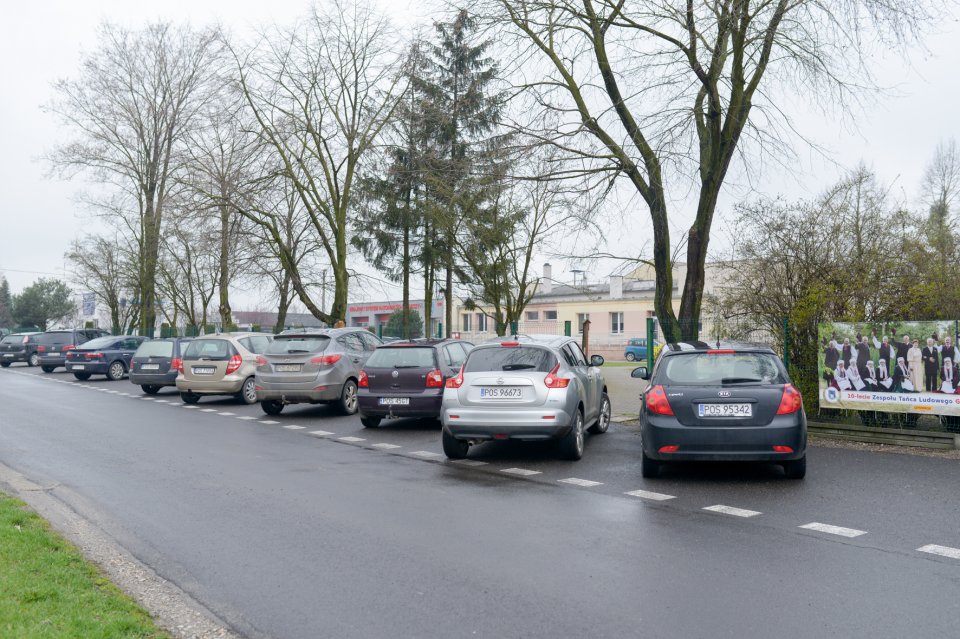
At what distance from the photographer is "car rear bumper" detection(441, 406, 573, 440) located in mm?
9859

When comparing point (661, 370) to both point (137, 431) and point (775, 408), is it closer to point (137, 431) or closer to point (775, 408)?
point (775, 408)

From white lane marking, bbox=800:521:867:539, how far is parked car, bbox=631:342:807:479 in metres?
1.57

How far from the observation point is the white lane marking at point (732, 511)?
7230 millimetres

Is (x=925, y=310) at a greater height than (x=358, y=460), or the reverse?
(x=925, y=310)

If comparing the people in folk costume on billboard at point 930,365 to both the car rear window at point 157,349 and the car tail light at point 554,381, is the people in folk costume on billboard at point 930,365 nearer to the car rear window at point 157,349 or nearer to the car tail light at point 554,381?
the car tail light at point 554,381

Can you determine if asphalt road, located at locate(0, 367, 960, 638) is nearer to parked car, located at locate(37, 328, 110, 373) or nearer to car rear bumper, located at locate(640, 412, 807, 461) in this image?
car rear bumper, located at locate(640, 412, 807, 461)

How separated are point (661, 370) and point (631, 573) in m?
3.89

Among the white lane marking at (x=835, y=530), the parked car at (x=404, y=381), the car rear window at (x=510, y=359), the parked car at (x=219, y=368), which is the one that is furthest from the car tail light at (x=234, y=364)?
the white lane marking at (x=835, y=530)

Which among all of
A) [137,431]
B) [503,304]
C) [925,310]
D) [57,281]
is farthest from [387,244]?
[57,281]

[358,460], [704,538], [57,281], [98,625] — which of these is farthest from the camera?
[57,281]

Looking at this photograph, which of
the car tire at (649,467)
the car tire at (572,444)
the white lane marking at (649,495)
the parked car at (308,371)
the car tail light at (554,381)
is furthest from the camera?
the parked car at (308,371)

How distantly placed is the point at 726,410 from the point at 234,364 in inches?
517

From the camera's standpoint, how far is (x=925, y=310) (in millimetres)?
11695

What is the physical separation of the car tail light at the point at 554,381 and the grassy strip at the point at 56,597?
5.78 m
